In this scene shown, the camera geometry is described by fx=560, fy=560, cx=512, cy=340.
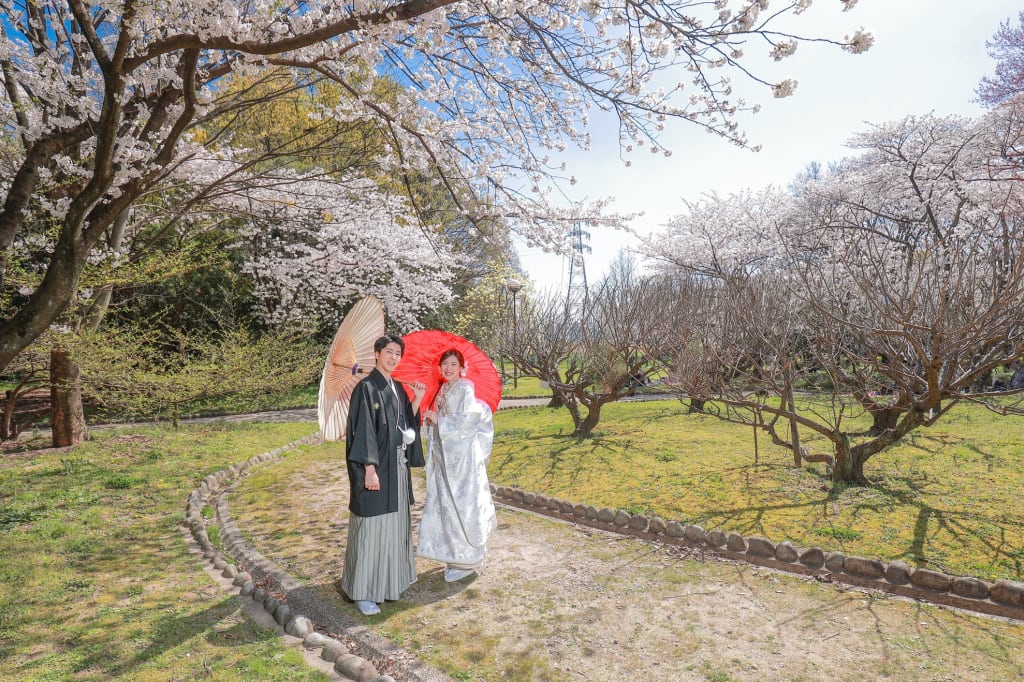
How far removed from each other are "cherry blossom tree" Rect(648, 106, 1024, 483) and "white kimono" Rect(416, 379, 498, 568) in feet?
10.7

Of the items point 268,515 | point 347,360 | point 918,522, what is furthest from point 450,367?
point 918,522

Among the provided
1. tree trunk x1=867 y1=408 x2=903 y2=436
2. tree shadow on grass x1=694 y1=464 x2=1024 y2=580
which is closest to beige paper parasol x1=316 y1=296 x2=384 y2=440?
tree shadow on grass x1=694 y1=464 x2=1024 y2=580

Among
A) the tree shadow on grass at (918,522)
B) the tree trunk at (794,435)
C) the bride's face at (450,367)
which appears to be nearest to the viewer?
the tree shadow on grass at (918,522)

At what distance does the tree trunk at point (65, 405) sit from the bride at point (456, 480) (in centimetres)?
756

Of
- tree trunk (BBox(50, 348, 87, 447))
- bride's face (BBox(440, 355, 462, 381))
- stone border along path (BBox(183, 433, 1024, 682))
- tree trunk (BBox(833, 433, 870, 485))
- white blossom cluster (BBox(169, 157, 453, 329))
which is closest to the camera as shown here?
stone border along path (BBox(183, 433, 1024, 682))

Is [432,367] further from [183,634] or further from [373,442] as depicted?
[183,634]

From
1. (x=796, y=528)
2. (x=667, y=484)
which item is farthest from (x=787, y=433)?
(x=796, y=528)

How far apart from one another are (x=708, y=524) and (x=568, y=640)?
8.34 ft

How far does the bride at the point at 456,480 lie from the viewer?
Answer: 4496 millimetres

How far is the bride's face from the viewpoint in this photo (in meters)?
4.63

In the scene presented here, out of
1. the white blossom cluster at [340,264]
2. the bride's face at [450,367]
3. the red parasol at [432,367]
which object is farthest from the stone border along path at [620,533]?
the white blossom cluster at [340,264]

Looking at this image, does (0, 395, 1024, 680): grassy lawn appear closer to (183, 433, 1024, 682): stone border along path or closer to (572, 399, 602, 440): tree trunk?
(183, 433, 1024, 682): stone border along path

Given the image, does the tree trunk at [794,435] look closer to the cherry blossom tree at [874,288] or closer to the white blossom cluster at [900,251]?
the cherry blossom tree at [874,288]

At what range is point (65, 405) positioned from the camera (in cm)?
950
